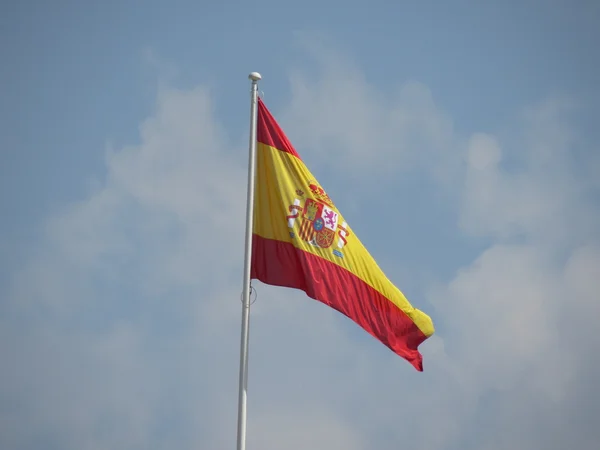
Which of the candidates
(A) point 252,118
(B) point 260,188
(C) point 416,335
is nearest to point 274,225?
(B) point 260,188

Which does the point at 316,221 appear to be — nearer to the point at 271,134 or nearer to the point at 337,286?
the point at 337,286

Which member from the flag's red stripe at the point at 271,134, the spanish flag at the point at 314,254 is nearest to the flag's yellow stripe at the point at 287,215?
the spanish flag at the point at 314,254

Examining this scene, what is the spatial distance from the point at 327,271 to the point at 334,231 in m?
1.06

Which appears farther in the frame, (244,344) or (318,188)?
(318,188)

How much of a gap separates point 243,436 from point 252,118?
7.64 meters

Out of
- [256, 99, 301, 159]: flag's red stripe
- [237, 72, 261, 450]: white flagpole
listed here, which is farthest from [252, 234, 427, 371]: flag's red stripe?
[256, 99, 301, 159]: flag's red stripe

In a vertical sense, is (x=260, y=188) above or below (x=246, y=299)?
above

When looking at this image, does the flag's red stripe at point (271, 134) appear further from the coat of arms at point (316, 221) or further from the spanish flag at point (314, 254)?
the coat of arms at point (316, 221)

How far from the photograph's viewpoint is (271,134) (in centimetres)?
1886

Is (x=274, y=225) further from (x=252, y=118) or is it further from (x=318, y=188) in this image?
(x=252, y=118)

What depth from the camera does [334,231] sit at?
18.6m

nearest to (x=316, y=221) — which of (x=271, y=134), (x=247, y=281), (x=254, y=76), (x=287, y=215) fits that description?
(x=287, y=215)

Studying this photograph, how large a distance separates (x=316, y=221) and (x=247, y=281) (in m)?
2.32

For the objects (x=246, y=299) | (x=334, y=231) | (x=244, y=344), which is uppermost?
(x=334, y=231)
